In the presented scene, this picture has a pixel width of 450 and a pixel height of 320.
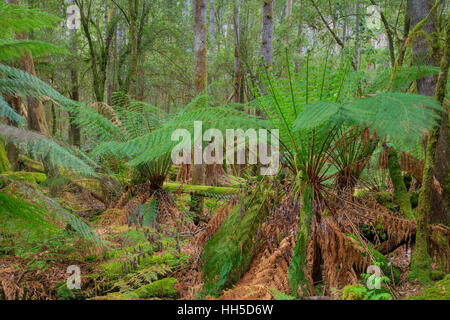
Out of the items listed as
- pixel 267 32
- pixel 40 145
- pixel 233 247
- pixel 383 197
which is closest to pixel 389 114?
pixel 233 247

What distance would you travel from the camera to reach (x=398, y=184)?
194 cm

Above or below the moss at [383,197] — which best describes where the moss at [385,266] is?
below

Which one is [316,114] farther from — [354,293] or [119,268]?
[119,268]

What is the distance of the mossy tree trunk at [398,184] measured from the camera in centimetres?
190

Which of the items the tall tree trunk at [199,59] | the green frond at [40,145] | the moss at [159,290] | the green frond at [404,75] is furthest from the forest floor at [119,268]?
the tall tree trunk at [199,59]

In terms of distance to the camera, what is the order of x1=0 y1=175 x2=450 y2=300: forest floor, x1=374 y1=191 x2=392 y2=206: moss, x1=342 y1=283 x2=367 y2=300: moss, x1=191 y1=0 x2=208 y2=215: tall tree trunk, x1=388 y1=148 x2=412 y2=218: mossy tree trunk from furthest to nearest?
x1=191 y1=0 x2=208 y2=215: tall tree trunk
x1=374 y1=191 x2=392 y2=206: moss
x1=388 y1=148 x2=412 y2=218: mossy tree trunk
x1=0 y1=175 x2=450 y2=300: forest floor
x1=342 y1=283 x2=367 y2=300: moss

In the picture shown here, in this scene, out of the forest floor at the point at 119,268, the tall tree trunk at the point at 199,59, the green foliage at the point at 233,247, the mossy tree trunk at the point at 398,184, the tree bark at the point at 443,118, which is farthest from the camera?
the tall tree trunk at the point at 199,59

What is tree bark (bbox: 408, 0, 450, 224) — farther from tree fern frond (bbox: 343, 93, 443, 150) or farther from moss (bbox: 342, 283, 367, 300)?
moss (bbox: 342, 283, 367, 300)

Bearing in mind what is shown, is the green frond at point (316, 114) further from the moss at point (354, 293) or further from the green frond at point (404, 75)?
the green frond at point (404, 75)

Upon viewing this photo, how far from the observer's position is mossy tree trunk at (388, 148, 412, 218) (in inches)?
74.6

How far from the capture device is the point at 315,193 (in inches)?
57.1

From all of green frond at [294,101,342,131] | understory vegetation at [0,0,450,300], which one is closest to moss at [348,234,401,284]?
understory vegetation at [0,0,450,300]
